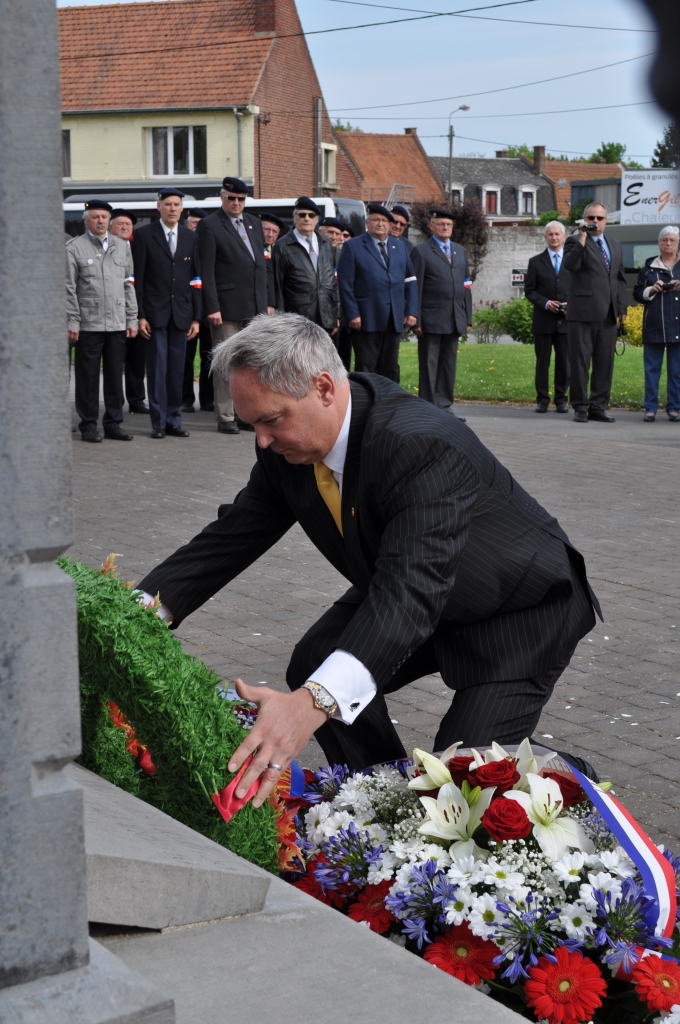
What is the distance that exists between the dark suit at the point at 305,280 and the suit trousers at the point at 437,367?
1.15 m

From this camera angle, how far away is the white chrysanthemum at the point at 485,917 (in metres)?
2.42

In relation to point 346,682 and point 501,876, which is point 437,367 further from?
point 501,876

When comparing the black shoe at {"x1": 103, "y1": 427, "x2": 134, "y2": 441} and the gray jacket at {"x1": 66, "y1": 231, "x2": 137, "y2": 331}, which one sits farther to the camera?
the black shoe at {"x1": 103, "y1": 427, "x2": 134, "y2": 441}

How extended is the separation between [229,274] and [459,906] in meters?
10.7

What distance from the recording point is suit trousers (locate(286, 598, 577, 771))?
11.2 feet

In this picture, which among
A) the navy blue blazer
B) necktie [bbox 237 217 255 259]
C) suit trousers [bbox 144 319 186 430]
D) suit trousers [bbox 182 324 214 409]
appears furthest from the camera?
suit trousers [bbox 182 324 214 409]

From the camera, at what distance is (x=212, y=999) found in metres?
2.11

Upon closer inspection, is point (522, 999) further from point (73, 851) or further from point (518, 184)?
point (518, 184)

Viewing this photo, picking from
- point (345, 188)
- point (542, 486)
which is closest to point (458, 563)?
point (542, 486)

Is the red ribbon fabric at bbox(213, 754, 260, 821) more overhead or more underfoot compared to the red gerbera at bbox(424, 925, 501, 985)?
more overhead

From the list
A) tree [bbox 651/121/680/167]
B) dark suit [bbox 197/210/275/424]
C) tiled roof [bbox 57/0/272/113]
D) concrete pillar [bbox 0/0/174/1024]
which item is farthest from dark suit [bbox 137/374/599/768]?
tiled roof [bbox 57/0/272/113]

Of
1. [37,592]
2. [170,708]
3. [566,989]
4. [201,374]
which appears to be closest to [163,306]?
[201,374]

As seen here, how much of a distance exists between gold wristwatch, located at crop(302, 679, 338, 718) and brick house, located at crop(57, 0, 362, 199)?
38.8m

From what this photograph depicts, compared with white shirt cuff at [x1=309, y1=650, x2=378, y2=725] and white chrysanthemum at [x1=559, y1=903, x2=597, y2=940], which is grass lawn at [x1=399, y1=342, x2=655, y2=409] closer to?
white shirt cuff at [x1=309, y1=650, x2=378, y2=725]
